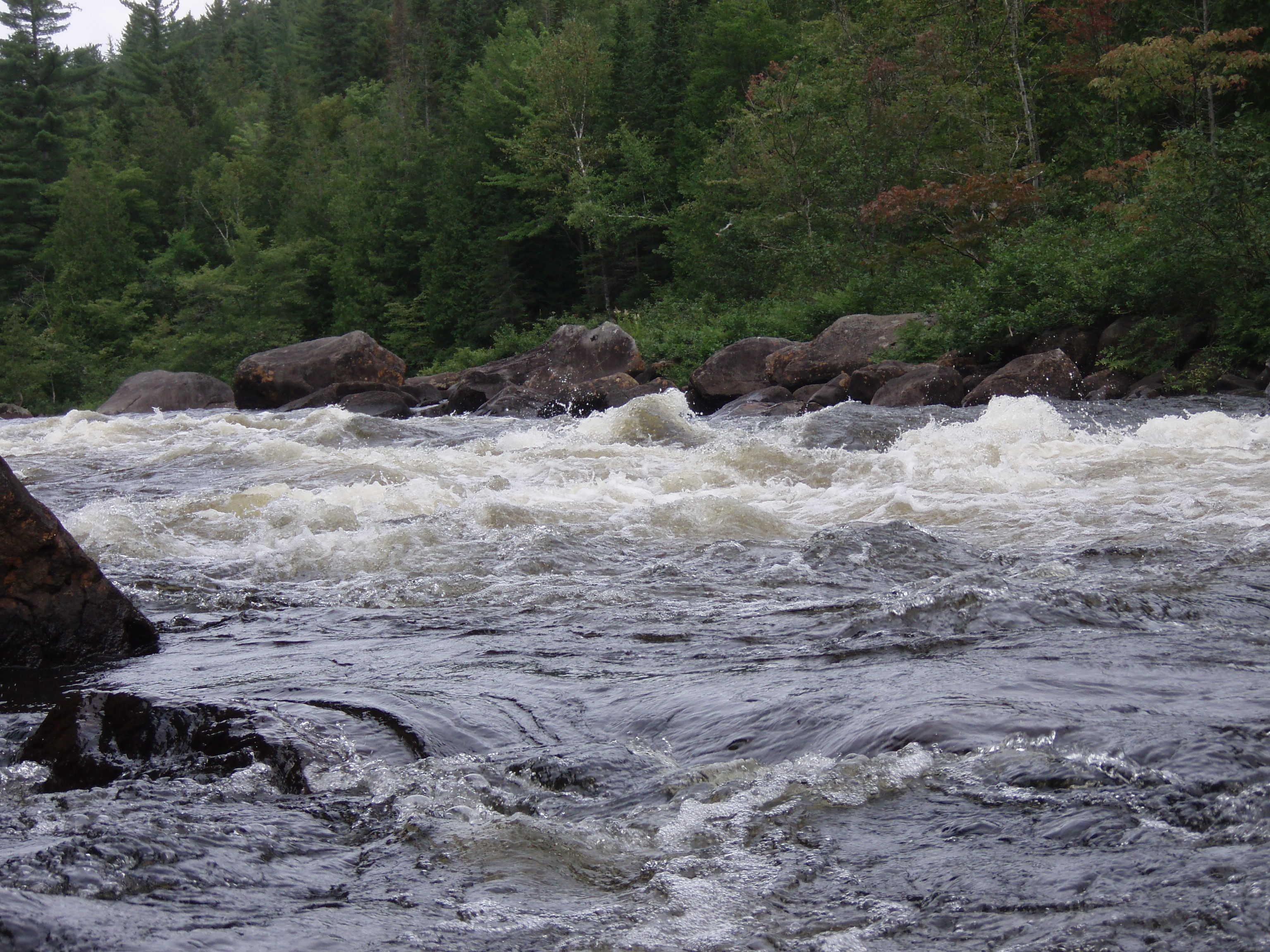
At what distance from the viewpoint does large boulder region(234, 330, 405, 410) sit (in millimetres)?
21828

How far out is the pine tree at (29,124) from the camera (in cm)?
4734

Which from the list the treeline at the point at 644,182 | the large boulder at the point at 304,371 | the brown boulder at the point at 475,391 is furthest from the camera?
the large boulder at the point at 304,371

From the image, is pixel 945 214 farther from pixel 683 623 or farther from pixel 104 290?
pixel 104 290

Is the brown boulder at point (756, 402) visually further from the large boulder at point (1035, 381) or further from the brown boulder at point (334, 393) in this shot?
the brown boulder at point (334, 393)

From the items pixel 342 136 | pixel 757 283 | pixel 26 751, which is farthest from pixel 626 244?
pixel 26 751

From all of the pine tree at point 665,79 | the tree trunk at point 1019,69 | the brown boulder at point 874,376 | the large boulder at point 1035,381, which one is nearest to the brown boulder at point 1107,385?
the large boulder at point 1035,381

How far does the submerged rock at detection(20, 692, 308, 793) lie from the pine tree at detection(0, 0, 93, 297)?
50403mm

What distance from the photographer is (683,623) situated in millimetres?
5004

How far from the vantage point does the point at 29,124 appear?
1929 inches

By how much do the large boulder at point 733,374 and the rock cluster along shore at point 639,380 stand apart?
0.02 meters

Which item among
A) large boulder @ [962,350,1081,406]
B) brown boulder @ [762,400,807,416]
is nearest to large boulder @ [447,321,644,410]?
brown boulder @ [762,400,807,416]

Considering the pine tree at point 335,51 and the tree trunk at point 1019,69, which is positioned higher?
the pine tree at point 335,51

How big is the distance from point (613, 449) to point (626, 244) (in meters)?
24.4

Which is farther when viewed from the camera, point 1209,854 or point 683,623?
point 683,623
